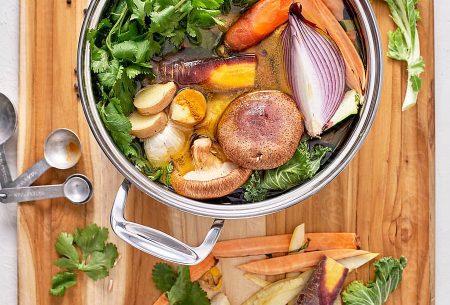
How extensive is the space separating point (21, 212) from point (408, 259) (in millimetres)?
1132

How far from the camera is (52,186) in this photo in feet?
6.76

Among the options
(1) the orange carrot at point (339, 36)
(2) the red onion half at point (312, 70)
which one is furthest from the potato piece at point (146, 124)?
(1) the orange carrot at point (339, 36)

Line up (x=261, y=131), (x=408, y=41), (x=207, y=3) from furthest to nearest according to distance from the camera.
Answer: (x=408, y=41)
(x=261, y=131)
(x=207, y=3)

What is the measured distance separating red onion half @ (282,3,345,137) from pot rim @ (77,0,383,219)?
0.26 ft

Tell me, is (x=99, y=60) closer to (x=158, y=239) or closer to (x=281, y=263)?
(x=158, y=239)

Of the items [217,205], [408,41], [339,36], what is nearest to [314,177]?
[217,205]

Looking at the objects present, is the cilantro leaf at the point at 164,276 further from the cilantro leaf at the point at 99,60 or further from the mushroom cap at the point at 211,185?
the cilantro leaf at the point at 99,60

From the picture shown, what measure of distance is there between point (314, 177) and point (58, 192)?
2.40ft

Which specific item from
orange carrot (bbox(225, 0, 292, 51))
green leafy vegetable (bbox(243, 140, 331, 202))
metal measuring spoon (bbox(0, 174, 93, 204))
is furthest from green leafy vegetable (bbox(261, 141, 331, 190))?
metal measuring spoon (bbox(0, 174, 93, 204))

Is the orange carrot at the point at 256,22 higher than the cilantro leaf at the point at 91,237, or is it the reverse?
the orange carrot at the point at 256,22

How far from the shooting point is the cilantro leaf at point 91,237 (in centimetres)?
206

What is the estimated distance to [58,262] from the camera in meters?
2.07

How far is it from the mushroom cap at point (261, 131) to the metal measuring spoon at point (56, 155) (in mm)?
465

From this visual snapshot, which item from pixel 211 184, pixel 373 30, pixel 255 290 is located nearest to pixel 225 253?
pixel 255 290
